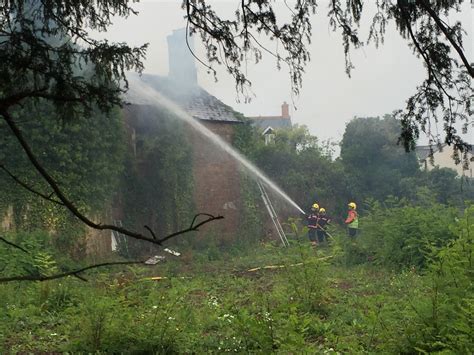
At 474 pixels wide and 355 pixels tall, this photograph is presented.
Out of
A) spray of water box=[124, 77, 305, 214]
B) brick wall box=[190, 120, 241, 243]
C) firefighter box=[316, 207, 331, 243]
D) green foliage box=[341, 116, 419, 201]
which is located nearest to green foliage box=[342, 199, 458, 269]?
firefighter box=[316, 207, 331, 243]

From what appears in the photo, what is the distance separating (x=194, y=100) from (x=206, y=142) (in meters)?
2.29

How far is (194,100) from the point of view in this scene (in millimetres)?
21016

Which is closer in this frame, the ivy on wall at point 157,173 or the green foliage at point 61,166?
the green foliage at point 61,166

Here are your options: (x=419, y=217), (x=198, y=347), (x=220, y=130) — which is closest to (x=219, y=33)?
(x=198, y=347)

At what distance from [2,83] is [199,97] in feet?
59.3

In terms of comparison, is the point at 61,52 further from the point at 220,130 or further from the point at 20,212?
the point at 220,130

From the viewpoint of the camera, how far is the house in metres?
18.6

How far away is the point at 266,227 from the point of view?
2116 cm

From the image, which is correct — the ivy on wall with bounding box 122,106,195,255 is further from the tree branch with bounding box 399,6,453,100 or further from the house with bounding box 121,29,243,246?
the tree branch with bounding box 399,6,453,100

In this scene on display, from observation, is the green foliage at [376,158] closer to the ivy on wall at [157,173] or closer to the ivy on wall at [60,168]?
the ivy on wall at [157,173]

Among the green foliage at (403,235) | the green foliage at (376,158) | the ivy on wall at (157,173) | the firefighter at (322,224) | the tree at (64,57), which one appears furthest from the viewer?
the green foliage at (376,158)

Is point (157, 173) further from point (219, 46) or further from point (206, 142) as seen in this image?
point (219, 46)

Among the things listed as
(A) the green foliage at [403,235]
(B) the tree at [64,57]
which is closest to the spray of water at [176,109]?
(A) the green foliage at [403,235]

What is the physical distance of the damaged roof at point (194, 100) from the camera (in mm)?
20156
